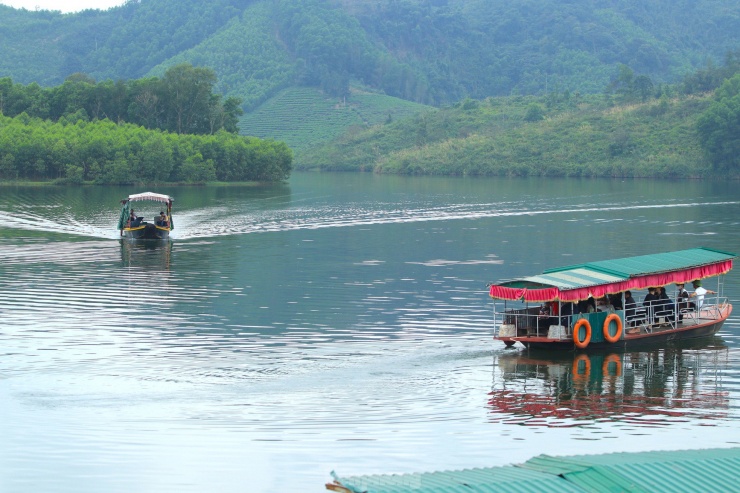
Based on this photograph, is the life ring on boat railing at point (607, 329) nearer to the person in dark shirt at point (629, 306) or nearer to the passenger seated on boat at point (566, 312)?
the person in dark shirt at point (629, 306)

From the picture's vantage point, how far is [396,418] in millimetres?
25062

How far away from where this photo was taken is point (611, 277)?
3291cm

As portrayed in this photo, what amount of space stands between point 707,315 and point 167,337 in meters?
17.5

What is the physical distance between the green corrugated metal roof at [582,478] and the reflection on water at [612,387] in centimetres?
1071

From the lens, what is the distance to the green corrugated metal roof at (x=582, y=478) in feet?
43.5

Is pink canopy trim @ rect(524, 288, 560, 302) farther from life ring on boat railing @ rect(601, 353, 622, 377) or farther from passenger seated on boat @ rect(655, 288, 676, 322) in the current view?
passenger seated on boat @ rect(655, 288, 676, 322)

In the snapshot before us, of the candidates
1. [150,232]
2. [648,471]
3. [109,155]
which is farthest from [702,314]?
[109,155]

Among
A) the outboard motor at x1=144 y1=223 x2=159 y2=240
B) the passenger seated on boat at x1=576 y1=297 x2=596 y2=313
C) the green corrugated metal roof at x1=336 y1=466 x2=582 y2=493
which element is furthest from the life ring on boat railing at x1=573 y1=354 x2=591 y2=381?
the outboard motor at x1=144 y1=223 x2=159 y2=240

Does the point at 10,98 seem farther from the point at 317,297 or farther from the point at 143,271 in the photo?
the point at 317,297

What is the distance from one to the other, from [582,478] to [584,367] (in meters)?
17.6

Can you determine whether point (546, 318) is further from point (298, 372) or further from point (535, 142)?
point (535, 142)

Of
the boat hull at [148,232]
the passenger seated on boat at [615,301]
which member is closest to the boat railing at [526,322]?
the passenger seated on boat at [615,301]

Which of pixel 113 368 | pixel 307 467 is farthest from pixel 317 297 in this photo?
pixel 307 467

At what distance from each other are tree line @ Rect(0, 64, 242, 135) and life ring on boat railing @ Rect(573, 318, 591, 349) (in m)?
110
